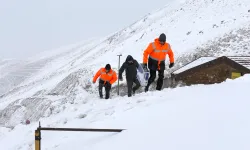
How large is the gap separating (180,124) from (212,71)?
811 cm

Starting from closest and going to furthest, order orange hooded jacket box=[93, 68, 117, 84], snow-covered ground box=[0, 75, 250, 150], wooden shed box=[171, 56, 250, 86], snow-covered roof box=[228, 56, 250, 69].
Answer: snow-covered ground box=[0, 75, 250, 150] < snow-covered roof box=[228, 56, 250, 69] < wooden shed box=[171, 56, 250, 86] < orange hooded jacket box=[93, 68, 117, 84]

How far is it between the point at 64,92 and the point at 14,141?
530 inches

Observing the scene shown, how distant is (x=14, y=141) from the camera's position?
944cm

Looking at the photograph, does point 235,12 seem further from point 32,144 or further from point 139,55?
point 32,144

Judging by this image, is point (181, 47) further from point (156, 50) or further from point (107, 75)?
point (156, 50)

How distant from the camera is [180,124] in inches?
216

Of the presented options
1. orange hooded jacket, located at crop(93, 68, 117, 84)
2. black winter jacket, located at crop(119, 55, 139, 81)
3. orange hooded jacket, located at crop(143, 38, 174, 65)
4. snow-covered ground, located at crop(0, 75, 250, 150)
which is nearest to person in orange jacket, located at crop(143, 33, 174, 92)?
orange hooded jacket, located at crop(143, 38, 174, 65)

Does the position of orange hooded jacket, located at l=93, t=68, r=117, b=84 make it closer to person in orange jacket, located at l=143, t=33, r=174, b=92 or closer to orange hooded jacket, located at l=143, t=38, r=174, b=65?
person in orange jacket, located at l=143, t=33, r=174, b=92

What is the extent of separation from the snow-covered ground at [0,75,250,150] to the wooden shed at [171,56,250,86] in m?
5.24

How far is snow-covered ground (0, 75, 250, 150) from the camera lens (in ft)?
15.8

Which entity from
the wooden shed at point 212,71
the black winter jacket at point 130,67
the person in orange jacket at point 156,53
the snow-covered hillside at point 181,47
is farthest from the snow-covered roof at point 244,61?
the snow-covered hillside at point 181,47

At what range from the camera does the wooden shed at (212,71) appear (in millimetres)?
12750

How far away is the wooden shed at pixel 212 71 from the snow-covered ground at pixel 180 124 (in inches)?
206

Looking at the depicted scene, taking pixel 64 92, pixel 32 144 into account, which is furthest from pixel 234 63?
pixel 64 92
